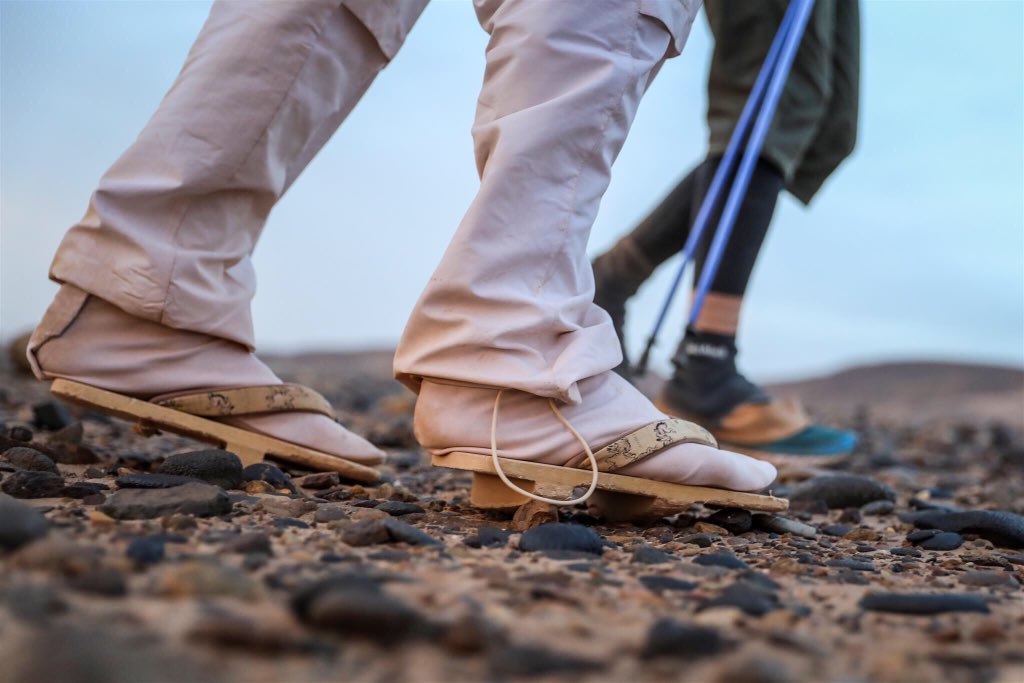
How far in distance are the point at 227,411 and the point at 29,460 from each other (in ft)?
1.46

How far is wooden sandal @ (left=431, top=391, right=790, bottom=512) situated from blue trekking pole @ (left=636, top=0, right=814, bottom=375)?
107cm

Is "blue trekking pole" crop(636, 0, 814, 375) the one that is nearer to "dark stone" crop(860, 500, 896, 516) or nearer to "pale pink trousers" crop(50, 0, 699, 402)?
Answer: "dark stone" crop(860, 500, 896, 516)

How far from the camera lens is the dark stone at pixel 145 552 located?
1.21m

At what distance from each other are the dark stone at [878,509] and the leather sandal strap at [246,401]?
159 cm

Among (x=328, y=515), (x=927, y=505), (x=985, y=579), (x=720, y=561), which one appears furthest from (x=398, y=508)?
(x=927, y=505)

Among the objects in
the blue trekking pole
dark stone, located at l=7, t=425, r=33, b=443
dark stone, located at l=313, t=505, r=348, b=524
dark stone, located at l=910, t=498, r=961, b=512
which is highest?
the blue trekking pole

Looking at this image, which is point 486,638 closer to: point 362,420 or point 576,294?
point 576,294

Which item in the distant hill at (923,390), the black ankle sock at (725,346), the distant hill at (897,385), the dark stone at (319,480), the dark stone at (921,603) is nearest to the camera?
the dark stone at (921,603)

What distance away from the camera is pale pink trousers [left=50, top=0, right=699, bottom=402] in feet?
5.90

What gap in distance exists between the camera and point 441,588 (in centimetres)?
124

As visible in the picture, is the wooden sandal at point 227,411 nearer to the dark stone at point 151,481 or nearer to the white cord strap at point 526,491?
the dark stone at point 151,481

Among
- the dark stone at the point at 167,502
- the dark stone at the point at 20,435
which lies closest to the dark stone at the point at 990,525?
the dark stone at the point at 167,502

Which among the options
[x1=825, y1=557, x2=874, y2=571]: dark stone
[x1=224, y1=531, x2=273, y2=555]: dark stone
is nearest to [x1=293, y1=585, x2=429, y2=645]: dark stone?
[x1=224, y1=531, x2=273, y2=555]: dark stone

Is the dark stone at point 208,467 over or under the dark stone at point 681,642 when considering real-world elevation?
under
